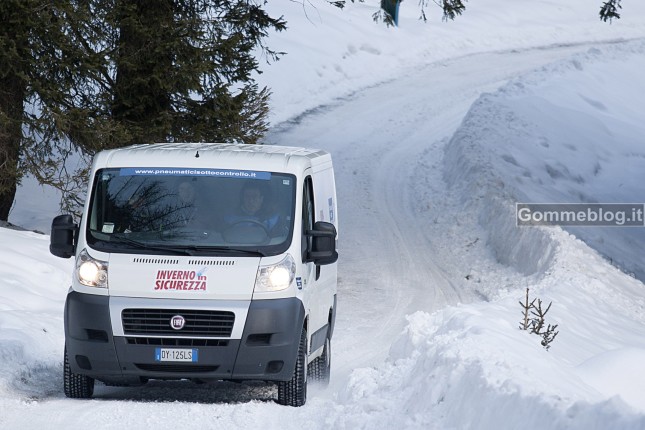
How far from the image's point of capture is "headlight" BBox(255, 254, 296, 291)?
A: 8.98 m

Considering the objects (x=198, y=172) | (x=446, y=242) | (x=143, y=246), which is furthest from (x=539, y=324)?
(x=446, y=242)

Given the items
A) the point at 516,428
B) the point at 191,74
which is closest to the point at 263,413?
the point at 516,428

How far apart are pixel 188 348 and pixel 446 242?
12.1 m

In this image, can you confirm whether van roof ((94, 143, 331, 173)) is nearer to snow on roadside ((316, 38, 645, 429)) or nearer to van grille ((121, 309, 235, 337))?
van grille ((121, 309, 235, 337))

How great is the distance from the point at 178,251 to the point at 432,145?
20531 mm

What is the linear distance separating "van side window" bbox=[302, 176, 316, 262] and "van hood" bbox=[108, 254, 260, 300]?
0.66 metres

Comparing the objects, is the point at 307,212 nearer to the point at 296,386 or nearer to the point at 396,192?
the point at 296,386

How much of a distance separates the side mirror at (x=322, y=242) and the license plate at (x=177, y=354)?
4.29 ft

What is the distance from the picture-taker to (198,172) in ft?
31.6

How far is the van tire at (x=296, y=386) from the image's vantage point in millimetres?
9219

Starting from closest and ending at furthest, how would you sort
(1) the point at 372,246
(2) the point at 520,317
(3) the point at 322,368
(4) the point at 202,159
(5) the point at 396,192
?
(4) the point at 202,159 → (3) the point at 322,368 → (2) the point at 520,317 → (1) the point at 372,246 → (5) the point at 396,192

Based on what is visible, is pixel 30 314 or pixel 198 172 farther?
pixel 30 314

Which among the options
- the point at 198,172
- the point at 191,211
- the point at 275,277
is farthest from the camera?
the point at 198,172

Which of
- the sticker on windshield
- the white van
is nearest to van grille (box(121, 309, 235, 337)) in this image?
the white van
